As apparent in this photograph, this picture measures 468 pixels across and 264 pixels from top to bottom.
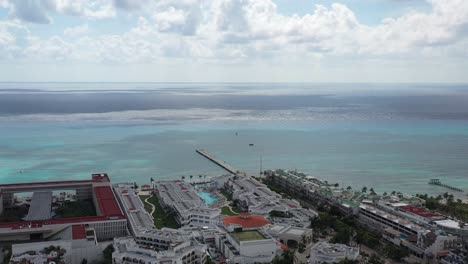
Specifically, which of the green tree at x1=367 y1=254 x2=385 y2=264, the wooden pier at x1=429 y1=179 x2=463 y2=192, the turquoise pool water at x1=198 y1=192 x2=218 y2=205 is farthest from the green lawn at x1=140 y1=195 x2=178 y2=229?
the wooden pier at x1=429 y1=179 x2=463 y2=192

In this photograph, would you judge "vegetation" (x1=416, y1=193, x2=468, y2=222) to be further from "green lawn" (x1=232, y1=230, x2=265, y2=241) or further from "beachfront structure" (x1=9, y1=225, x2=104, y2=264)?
"beachfront structure" (x1=9, y1=225, x2=104, y2=264)

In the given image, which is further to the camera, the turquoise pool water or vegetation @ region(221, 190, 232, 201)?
vegetation @ region(221, 190, 232, 201)

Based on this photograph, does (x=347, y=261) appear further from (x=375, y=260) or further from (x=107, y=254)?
(x=107, y=254)

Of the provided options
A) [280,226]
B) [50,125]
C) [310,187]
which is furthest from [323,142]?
[50,125]

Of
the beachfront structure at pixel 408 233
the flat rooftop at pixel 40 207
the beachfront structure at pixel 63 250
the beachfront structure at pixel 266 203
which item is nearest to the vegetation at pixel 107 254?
the beachfront structure at pixel 63 250

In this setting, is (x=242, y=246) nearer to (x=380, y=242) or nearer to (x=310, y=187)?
(x=380, y=242)

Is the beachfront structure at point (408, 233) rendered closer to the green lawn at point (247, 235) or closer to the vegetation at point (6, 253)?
the green lawn at point (247, 235)
